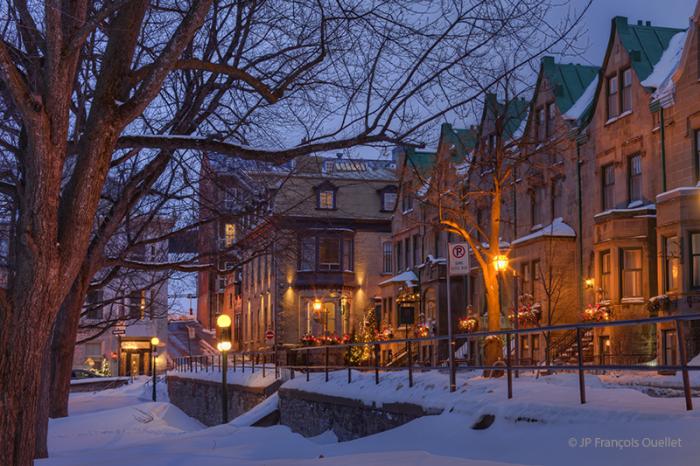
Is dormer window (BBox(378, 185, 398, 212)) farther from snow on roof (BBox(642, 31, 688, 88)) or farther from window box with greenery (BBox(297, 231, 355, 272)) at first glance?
snow on roof (BBox(642, 31, 688, 88))

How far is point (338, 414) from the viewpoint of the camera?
64.0 feet

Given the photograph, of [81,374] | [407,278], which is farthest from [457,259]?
[81,374]

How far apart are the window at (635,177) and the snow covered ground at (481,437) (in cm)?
1641

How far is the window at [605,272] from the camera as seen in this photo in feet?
114

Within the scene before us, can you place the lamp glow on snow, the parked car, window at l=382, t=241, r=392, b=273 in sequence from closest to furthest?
the lamp glow on snow
window at l=382, t=241, r=392, b=273
the parked car

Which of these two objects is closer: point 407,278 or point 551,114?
point 551,114

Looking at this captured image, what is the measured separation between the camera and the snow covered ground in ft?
31.4

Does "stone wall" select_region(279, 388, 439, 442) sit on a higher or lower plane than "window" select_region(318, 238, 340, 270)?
lower

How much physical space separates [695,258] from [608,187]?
6.05 m

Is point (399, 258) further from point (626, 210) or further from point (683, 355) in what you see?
point (683, 355)

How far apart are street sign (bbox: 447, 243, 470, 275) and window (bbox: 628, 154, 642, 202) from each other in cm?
1816

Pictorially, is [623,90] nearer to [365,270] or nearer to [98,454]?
[98,454]

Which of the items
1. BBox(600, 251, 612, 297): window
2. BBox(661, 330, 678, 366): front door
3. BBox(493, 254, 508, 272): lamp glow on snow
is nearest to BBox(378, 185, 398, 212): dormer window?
BBox(600, 251, 612, 297): window

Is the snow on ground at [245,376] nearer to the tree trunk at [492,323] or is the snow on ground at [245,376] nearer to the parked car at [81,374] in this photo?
the tree trunk at [492,323]
